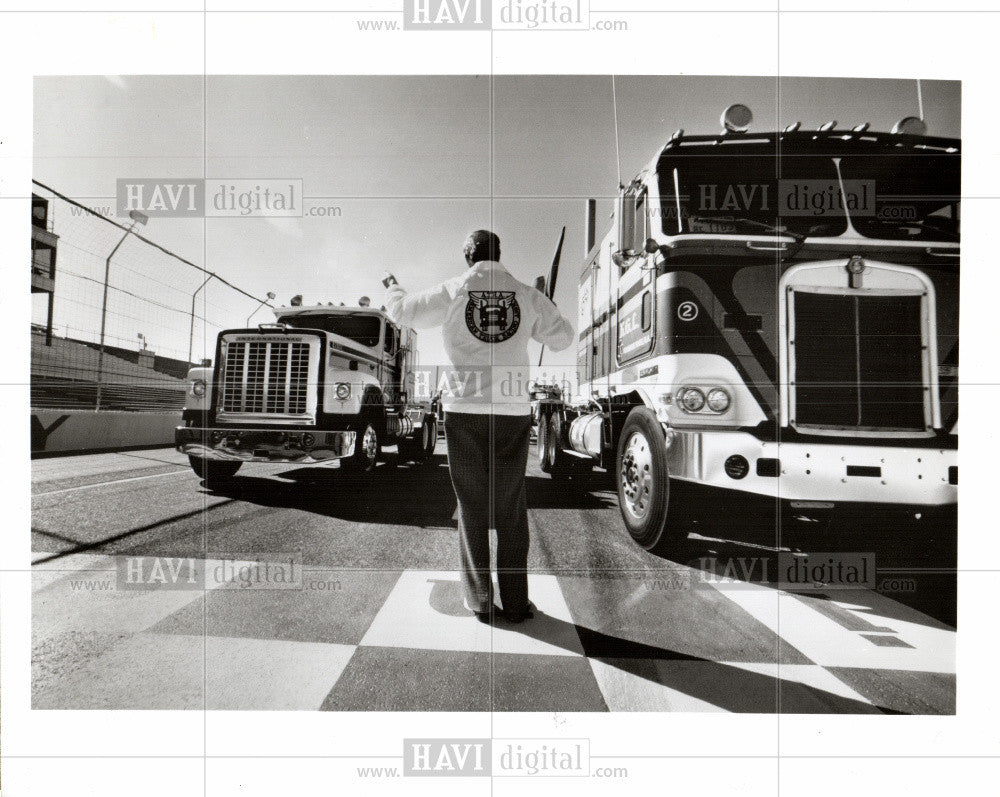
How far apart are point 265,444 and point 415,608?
1597mm

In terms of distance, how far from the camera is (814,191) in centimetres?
223

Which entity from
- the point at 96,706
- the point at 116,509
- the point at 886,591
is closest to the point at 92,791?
the point at 96,706

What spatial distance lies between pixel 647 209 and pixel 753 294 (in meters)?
0.71

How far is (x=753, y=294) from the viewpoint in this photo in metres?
2.26

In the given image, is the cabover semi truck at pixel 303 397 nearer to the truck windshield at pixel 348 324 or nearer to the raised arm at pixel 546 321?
the truck windshield at pixel 348 324

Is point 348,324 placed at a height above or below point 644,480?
above

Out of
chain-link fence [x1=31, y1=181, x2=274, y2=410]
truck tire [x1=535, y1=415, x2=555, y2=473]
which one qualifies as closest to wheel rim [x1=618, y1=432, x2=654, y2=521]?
truck tire [x1=535, y1=415, x2=555, y2=473]

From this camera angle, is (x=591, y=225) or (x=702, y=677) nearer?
(x=702, y=677)

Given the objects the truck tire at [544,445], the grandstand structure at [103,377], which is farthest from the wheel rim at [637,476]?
the grandstand structure at [103,377]

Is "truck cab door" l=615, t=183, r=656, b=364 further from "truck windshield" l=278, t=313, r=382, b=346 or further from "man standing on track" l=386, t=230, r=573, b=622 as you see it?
"truck windshield" l=278, t=313, r=382, b=346

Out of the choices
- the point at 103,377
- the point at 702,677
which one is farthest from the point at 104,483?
the point at 702,677

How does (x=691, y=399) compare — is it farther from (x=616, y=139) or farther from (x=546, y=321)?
(x=616, y=139)

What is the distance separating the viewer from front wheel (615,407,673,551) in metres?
2.25

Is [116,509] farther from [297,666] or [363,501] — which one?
[297,666]
